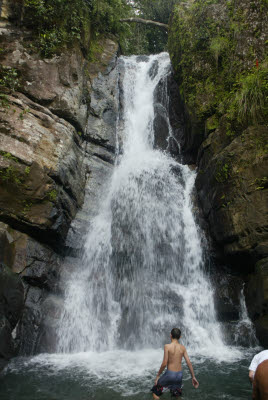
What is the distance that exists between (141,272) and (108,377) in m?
3.82

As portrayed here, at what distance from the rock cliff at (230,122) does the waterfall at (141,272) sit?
108 cm

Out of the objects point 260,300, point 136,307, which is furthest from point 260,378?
point 136,307

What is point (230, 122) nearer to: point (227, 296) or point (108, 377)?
point (227, 296)

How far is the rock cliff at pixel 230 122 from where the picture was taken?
794cm

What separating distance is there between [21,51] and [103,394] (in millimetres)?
10981

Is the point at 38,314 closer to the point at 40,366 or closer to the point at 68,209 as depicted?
the point at 40,366

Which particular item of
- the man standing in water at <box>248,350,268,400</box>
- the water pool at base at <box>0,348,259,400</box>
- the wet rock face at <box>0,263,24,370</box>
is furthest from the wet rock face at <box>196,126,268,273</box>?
the wet rock face at <box>0,263,24,370</box>

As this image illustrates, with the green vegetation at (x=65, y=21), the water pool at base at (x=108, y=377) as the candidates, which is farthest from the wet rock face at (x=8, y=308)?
the green vegetation at (x=65, y=21)

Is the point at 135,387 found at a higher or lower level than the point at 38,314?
lower

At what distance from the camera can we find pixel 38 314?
755 centimetres

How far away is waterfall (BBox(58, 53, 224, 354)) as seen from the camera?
7.79m

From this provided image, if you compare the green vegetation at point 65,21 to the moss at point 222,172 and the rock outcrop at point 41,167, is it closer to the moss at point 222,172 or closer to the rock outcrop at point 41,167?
the rock outcrop at point 41,167

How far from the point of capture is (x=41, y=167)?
8.64 metres

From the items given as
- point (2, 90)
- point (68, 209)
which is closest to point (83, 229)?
point (68, 209)
